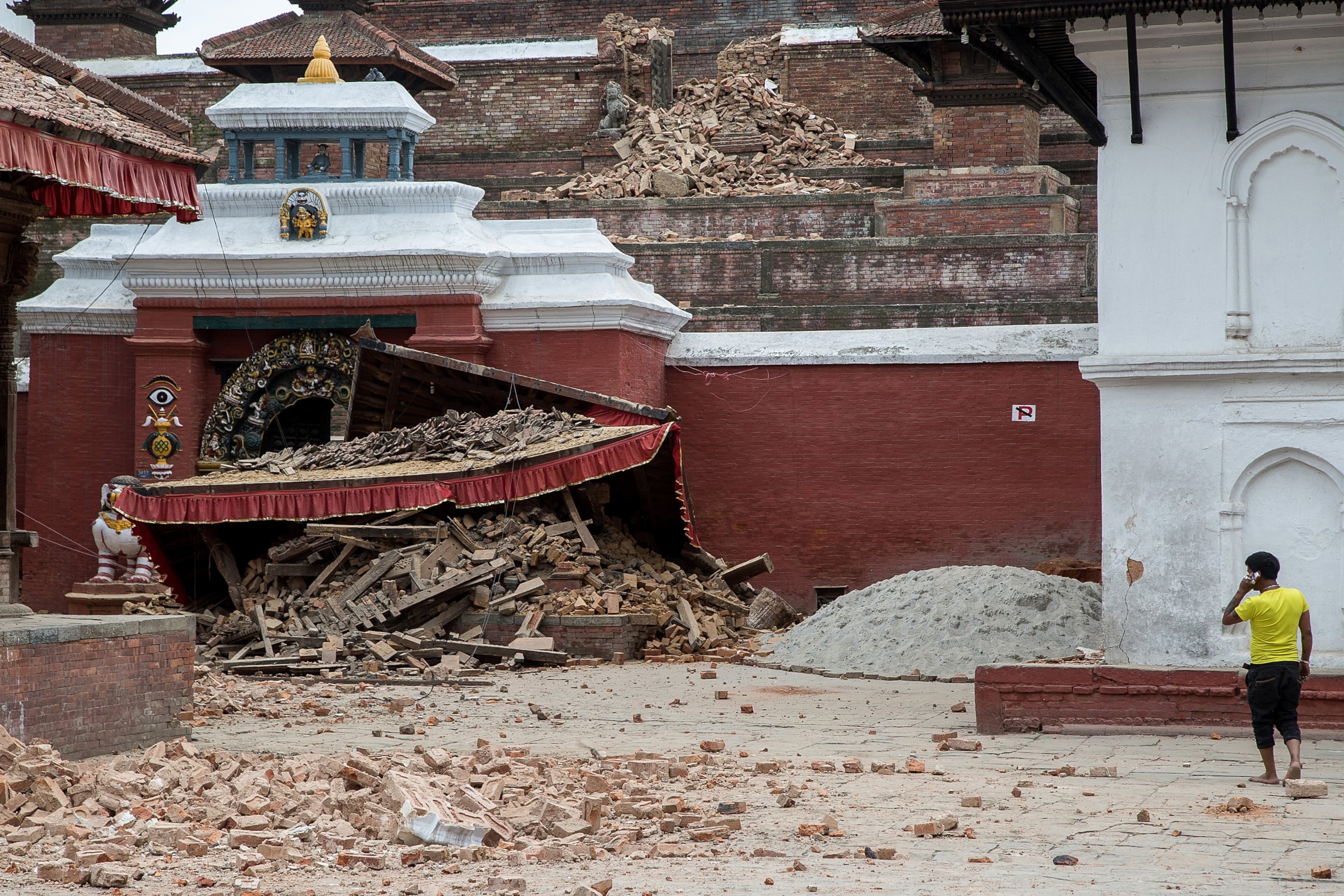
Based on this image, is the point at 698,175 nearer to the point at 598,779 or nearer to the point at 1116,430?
the point at 1116,430

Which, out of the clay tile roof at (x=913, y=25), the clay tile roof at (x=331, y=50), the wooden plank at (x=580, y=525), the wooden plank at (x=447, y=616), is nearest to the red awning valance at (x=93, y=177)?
the wooden plank at (x=447, y=616)

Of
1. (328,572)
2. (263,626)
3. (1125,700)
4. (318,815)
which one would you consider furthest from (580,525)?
(318,815)

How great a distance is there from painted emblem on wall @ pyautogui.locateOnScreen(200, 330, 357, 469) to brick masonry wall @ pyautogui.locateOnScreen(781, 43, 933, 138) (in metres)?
14.2

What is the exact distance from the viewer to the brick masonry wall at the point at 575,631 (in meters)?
14.1

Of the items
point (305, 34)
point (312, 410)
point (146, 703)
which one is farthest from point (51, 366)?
point (305, 34)

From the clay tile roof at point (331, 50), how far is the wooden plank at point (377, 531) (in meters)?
16.5

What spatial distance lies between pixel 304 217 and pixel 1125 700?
1161 centimetres

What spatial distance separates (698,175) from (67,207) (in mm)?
15736

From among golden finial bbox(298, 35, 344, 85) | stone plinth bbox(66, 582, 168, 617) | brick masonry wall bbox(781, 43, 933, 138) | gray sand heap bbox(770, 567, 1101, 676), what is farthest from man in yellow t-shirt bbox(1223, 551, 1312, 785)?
brick masonry wall bbox(781, 43, 933, 138)

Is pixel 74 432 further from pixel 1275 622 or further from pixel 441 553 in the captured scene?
pixel 1275 622

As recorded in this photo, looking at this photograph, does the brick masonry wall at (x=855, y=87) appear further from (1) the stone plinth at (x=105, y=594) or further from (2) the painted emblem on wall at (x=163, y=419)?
(1) the stone plinth at (x=105, y=594)

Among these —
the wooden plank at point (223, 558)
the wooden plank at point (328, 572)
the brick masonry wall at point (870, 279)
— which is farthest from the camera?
the brick masonry wall at point (870, 279)

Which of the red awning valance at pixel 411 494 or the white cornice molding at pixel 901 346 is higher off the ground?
the white cornice molding at pixel 901 346

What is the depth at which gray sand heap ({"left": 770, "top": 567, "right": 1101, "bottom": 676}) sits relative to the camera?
42.7 ft
